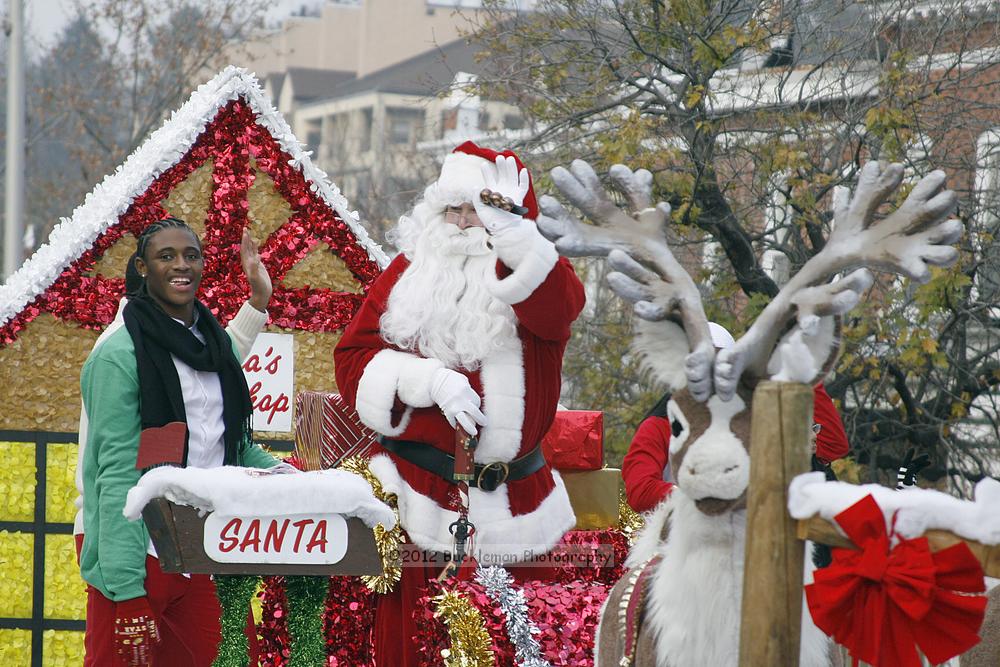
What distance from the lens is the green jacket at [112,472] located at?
4.09 meters

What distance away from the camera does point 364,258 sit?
6660 mm

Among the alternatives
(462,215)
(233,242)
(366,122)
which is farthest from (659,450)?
(366,122)

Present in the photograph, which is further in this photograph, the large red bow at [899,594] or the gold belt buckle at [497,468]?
the gold belt buckle at [497,468]

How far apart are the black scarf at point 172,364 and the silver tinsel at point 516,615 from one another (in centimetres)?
100

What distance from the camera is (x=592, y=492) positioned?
17.8 feet

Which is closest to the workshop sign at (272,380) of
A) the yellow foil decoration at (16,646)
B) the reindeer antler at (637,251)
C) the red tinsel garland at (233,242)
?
the red tinsel garland at (233,242)

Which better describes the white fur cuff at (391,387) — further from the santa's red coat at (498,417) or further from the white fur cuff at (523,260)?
the white fur cuff at (523,260)

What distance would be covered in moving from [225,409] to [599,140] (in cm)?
496

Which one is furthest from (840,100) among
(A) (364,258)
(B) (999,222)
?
(A) (364,258)

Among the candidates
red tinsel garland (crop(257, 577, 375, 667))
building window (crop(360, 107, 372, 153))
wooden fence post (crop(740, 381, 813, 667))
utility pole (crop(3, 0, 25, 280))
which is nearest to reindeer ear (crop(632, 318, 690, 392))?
wooden fence post (crop(740, 381, 813, 667))

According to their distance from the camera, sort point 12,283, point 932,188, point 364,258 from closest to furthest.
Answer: point 932,188, point 12,283, point 364,258

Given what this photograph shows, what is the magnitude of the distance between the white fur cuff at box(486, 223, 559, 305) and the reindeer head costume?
3.12 ft

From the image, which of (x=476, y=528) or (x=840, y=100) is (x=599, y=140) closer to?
(x=840, y=100)

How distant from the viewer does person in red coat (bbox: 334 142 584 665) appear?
14.9 feet
